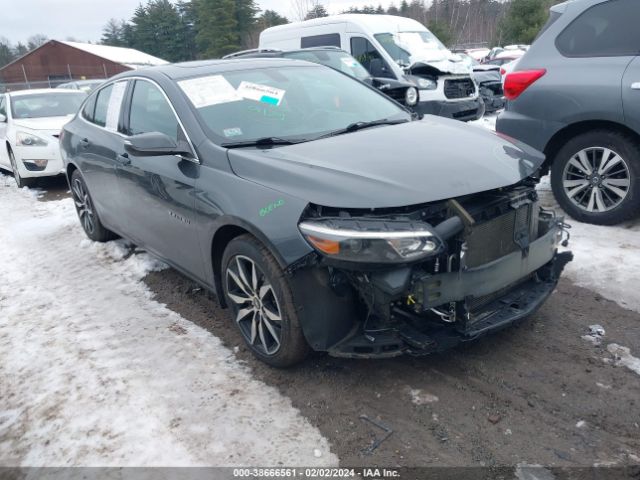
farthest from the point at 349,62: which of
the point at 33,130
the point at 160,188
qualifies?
the point at 160,188

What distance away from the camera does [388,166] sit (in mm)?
2785

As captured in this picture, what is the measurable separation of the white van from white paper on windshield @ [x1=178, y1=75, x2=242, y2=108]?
625cm

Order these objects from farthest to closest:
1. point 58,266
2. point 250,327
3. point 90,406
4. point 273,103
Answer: point 58,266, point 273,103, point 250,327, point 90,406

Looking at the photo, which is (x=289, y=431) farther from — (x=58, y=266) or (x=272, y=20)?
(x=272, y=20)

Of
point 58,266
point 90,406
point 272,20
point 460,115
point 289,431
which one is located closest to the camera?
point 289,431

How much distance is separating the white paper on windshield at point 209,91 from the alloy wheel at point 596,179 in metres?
3.22

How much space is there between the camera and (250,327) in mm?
3199

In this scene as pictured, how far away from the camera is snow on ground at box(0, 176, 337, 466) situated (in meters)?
2.54

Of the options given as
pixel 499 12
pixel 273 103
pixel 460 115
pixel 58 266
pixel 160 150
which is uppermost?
pixel 499 12

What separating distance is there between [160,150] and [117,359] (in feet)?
4.47

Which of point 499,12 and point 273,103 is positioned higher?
point 499,12

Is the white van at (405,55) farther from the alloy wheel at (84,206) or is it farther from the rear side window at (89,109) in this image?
the alloy wheel at (84,206)

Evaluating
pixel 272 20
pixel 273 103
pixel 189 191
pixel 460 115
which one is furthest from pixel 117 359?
pixel 272 20

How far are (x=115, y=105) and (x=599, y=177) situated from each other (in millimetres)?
4346
